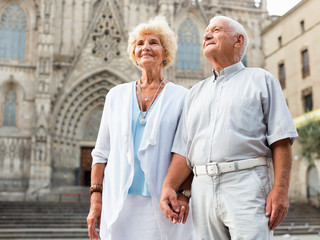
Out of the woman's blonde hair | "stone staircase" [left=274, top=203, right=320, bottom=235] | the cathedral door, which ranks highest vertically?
the woman's blonde hair

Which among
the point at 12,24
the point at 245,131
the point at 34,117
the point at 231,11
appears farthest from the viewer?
the point at 231,11

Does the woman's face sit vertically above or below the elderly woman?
above

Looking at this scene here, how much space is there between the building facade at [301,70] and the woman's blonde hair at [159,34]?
790 inches

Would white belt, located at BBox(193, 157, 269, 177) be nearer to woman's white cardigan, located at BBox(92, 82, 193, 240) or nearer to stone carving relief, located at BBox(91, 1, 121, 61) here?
woman's white cardigan, located at BBox(92, 82, 193, 240)

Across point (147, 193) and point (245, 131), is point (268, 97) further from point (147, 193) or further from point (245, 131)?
point (147, 193)

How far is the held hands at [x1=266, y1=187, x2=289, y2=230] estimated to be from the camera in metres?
2.16

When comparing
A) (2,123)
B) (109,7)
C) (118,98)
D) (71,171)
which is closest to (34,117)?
(2,123)

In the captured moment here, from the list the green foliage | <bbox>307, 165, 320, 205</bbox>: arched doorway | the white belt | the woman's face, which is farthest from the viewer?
<bbox>307, 165, 320, 205</bbox>: arched doorway

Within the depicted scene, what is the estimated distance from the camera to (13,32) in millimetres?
25828

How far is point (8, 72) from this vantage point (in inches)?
980

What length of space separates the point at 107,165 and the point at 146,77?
2.48ft

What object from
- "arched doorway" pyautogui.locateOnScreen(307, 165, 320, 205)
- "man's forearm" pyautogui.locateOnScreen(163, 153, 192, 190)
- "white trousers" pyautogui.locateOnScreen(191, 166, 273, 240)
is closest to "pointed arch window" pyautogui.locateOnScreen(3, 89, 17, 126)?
"arched doorway" pyautogui.locateOnScreen(307, 165, 320, 205)

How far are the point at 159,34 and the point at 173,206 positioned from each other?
4.41 ft

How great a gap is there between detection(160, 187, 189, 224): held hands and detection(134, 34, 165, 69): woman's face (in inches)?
39.5
